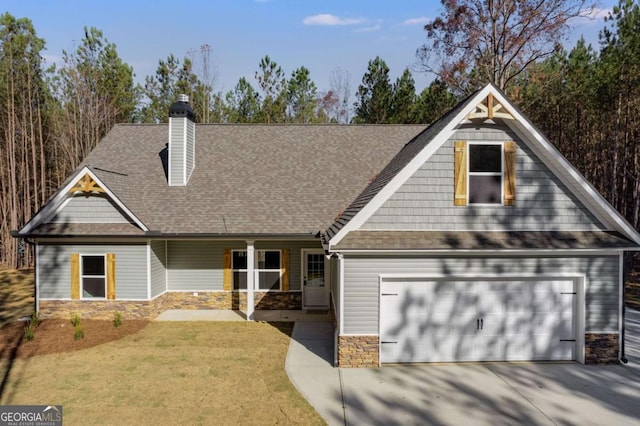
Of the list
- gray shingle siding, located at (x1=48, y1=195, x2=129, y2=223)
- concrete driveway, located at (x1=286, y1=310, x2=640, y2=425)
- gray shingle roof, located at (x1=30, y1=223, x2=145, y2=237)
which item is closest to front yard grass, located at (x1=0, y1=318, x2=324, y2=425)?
concrete driveway, located at (x1=286, y1=310, x2=640, y2=425)

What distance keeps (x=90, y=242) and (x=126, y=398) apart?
258 inches

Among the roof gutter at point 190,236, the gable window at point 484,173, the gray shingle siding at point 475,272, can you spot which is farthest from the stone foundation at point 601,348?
the roof gutter at point 190,236

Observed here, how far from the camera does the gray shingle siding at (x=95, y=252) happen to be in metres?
11.7

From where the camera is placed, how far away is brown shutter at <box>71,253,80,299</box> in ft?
38.4

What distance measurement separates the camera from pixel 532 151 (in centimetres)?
859

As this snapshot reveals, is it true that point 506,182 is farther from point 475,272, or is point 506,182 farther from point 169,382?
point 169,382

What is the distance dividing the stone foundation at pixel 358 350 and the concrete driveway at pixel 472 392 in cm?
20

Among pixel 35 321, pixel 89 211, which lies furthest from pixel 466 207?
Answer: pixel 35 321

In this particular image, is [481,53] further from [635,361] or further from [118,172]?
[118,172]

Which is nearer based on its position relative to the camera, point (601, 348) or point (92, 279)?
point (601, 348)

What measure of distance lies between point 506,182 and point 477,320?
3265mm

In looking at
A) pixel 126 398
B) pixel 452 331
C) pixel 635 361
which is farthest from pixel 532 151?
pixel 126 398

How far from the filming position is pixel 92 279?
11906 millimetres

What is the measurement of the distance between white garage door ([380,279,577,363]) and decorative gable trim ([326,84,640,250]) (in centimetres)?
163
